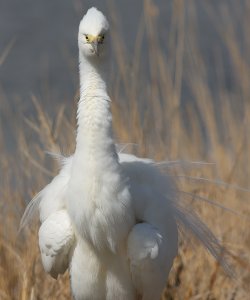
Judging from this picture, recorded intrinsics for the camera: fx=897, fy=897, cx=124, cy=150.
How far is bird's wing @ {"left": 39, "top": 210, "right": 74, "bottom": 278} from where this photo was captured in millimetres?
2750

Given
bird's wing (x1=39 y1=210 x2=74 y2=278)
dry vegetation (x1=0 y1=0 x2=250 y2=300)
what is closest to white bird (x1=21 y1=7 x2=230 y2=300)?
bird's wing (x1=39 y1=210 x2=74 y2=278)

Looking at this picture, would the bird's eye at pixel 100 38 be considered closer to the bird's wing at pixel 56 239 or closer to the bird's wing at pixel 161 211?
the bird's wing at pixel 161 211

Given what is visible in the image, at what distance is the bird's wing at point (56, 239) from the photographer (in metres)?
2.75

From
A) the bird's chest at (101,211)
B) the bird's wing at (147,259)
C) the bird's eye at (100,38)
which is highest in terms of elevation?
the bird's eye at (100,38)

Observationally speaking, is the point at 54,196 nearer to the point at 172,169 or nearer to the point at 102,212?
the point at 102,212

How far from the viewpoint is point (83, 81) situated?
2723mm

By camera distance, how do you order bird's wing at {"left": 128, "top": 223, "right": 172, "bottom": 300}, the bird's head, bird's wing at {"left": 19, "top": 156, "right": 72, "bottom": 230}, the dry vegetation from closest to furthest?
the bird's head
bird's wing at {"left": 128, "top": 223, "right": 172, "bottom": 300}
bird's wing at {"left": 19, "top": 156, "right": 72, "bottom": 230}
the dry vegetation

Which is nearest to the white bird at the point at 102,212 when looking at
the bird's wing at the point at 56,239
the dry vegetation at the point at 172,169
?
the bird's wing at the point at 56,239

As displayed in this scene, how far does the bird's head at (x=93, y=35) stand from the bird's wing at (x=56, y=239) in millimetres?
521

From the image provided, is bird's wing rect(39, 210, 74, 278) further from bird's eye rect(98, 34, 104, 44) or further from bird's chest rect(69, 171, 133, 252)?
bird's eye rect(98, 34, 104, 44)

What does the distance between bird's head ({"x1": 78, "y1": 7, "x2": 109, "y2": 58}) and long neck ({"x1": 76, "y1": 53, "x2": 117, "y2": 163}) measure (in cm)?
6

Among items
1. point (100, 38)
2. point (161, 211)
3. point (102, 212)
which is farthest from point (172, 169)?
point (100, 38)

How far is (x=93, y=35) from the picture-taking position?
102 inches

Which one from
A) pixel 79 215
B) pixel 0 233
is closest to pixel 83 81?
pixel 79 215
